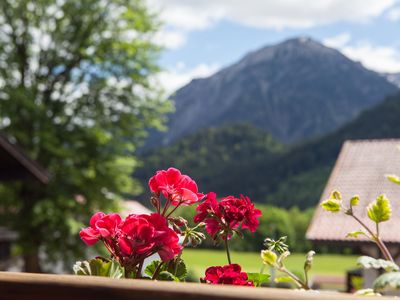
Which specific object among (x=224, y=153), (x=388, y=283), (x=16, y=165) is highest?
(x=224, y=153)

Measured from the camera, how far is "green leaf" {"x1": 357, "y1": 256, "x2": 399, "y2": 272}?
1.33m

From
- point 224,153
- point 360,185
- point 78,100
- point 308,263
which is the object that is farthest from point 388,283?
point 224,153

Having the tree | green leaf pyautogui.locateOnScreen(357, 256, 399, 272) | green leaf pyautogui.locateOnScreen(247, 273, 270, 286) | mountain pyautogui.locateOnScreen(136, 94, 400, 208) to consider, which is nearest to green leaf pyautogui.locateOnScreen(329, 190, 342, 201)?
green leaf pyautogui.locateOnScreen(357, 256, 399, 272)

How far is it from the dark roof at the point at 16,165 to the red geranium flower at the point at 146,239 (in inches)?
338

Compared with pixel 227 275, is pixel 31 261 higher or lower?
lower

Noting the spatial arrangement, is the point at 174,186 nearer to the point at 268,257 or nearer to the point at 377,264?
the point at 268,257

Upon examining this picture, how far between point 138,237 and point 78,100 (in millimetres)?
20249

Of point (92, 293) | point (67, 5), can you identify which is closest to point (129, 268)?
point (92, 293)

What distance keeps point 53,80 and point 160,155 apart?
89867 mm

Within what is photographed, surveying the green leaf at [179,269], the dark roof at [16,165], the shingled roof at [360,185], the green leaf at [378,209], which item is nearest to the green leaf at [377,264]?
the green leaf at [378,209]

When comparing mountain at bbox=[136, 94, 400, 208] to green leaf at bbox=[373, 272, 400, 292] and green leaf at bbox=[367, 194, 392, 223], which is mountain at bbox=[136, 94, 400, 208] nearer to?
green leaf at bbox=[367, 194, 392, 223]

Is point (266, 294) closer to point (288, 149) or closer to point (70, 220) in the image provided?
point (70, 220)

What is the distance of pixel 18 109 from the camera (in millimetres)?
19562

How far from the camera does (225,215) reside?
4.97ft
